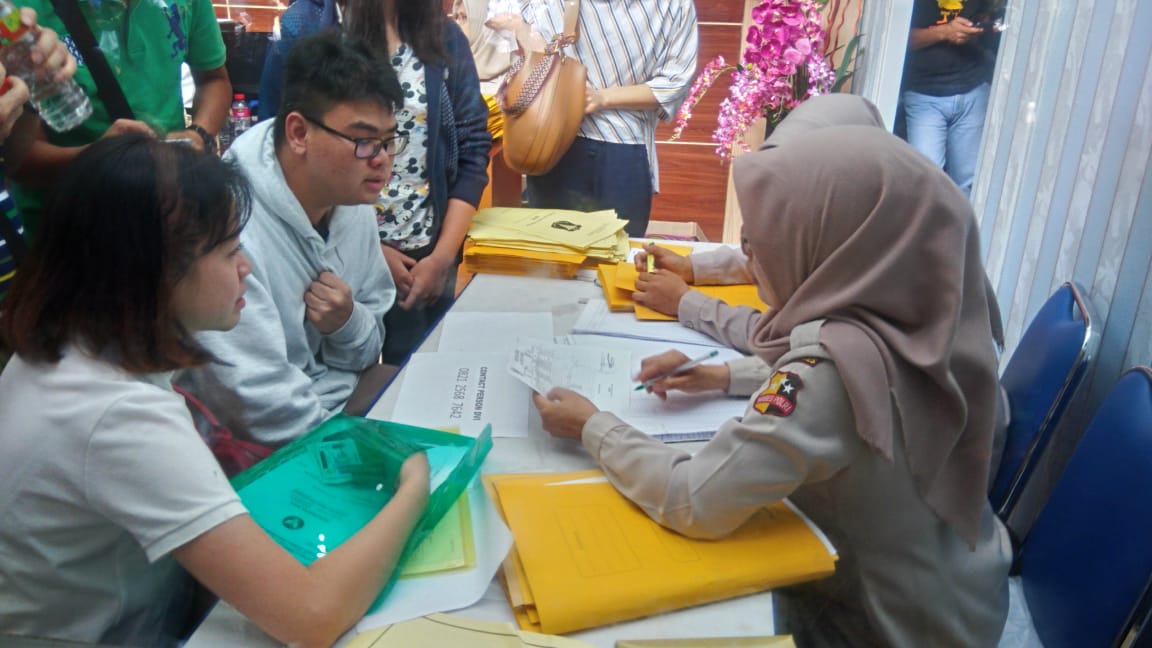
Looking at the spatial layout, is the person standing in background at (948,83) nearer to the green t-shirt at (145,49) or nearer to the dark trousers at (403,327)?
the dark trousers at (403,327)

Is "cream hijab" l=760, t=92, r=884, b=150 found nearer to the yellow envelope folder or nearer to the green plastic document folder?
the yellow envelope folder

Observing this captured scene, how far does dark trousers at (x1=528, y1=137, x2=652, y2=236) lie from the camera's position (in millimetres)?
2309

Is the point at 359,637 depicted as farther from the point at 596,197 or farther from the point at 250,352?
the point at 596,197

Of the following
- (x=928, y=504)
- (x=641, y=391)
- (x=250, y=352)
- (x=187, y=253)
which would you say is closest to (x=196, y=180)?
(x=187, y=253)

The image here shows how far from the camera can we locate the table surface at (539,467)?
793mm

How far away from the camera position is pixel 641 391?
4.21 ft

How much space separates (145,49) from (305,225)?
18.8 inches

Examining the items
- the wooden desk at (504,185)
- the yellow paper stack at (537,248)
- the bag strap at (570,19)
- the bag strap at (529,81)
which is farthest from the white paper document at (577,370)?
the wooden desk at (504,185)

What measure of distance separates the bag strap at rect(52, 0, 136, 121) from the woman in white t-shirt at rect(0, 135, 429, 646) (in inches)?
23.7

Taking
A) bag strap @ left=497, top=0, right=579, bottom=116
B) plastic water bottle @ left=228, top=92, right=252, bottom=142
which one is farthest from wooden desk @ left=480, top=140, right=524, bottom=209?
plastic water bottle @ left=228, top=92, right=252, bottom=142

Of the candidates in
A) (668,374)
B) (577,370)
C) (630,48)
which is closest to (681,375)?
(668,374)

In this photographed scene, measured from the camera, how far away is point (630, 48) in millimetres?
2289

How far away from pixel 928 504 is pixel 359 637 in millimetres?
687

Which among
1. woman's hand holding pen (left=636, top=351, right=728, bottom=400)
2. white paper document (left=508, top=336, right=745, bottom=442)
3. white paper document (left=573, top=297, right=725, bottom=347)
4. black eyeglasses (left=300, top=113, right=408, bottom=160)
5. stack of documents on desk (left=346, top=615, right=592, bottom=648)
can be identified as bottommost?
white paper document (left=573, top=297, right=725, bottom=347)
